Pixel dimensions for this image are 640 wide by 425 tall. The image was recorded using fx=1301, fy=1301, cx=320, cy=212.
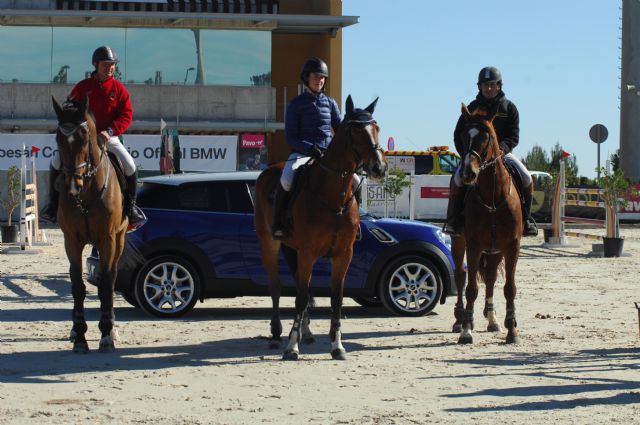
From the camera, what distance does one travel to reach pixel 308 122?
41.8ft

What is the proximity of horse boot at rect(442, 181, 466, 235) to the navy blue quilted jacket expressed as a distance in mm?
1858

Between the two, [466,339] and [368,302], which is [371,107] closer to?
[466,339]

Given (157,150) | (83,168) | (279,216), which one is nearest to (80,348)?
(83,168)

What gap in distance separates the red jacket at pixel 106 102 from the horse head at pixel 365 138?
7.91 feet

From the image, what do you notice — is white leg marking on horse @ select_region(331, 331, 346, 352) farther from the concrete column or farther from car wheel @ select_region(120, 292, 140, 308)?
the concrete column

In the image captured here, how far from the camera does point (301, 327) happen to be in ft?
43.1

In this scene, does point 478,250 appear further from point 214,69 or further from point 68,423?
point 214,69

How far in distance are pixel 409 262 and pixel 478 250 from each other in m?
1.84

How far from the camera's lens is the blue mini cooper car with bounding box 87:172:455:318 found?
50.3 ft

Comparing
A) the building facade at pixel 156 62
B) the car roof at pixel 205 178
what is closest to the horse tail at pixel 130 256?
the car roof at pixel 205 178

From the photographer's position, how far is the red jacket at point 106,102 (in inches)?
516

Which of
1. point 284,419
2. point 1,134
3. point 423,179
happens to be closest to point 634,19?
point 423,179

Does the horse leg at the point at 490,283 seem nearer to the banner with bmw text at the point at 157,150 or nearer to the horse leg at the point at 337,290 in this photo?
the horse leg at the point at 337,290

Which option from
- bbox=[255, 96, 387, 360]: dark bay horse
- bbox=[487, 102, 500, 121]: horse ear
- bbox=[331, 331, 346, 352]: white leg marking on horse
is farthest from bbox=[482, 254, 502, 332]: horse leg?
bbox=[331, 331, 346, 352]: white leg marking on horse
